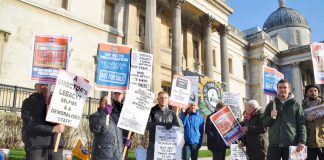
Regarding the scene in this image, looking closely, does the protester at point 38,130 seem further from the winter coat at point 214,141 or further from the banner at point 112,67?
the winter coat at point 214,141

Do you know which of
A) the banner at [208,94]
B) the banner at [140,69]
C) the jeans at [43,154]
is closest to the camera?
the jeans at [43,154]

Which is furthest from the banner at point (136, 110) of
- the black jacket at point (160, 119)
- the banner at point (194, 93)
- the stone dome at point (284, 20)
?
the stone dome at point (284, 20)

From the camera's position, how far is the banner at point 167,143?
5.75 meters

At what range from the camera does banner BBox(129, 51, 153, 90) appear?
686 cm

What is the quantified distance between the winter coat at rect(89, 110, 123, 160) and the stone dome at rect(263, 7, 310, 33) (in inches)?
2017

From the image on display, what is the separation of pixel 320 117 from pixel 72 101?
15.2 ft

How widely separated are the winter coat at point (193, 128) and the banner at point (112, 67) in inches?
87.8

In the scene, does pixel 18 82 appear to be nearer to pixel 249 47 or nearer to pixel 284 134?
pixel 284 134

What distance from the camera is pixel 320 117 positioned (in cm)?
582

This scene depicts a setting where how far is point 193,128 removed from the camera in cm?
776

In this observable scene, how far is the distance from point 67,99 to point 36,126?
72 cm

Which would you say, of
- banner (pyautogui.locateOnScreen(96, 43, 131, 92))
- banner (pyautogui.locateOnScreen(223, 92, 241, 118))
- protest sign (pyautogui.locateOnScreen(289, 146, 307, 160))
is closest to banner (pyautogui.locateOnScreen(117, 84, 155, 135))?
banner (pyautogui.locateOnScreen(96, 43, 131, 92))

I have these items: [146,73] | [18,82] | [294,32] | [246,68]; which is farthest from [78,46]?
[294,32]

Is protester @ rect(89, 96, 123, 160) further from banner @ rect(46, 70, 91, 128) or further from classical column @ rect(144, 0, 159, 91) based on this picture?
classical column @ rect(144, 0, 159, 91)
